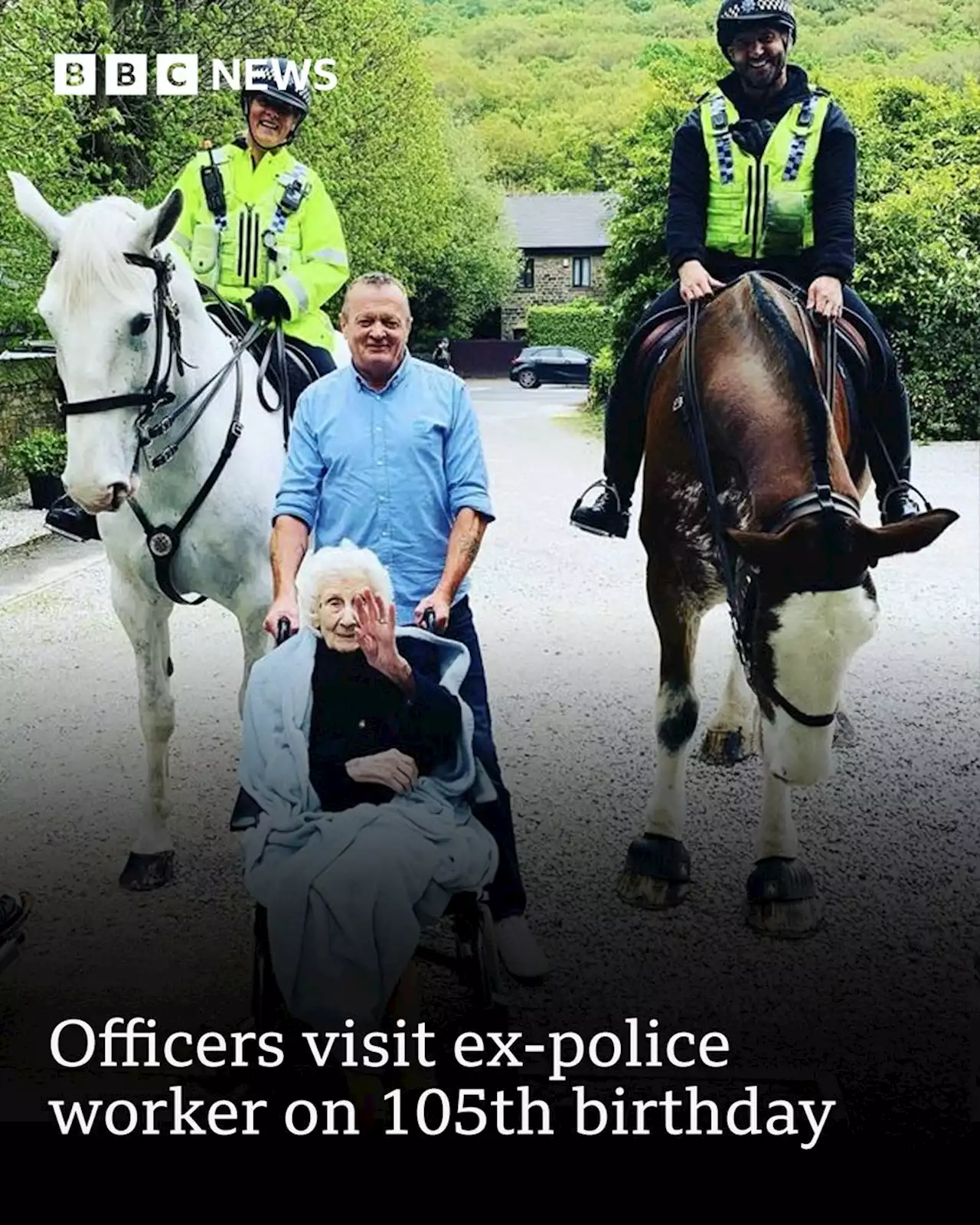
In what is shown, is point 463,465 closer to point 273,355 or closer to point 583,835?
point 273,355

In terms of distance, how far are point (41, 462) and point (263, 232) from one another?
9.32 ft

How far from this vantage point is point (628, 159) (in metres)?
4.10

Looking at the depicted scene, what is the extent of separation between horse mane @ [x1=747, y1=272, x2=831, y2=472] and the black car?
1.32 meters

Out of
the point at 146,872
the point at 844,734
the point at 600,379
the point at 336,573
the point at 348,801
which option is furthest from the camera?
the point at 600,379

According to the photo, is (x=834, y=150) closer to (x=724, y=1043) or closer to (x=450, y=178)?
(x=450, y=178)

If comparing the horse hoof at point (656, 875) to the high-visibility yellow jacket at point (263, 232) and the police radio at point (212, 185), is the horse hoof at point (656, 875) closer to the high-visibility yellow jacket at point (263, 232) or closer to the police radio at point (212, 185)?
the high-visibility yellow jacket at point (263, 232)

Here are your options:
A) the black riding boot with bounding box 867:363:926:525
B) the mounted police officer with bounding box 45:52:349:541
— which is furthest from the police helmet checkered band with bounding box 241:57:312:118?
the black riding boot with bounding box 867:363:926:525

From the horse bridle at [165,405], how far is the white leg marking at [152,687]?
79 mm

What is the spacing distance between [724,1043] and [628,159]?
9.32 ft

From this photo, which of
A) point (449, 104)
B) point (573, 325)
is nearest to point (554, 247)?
point (573, 325)

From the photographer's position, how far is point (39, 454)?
18.3 feet

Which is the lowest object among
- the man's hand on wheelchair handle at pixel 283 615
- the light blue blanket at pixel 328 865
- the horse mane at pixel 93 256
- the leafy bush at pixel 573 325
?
the light blue blanket at pixel 328 865

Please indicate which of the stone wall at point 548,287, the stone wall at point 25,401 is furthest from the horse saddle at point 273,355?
the stone wall at point 25,401

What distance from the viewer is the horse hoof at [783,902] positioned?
305 cm
